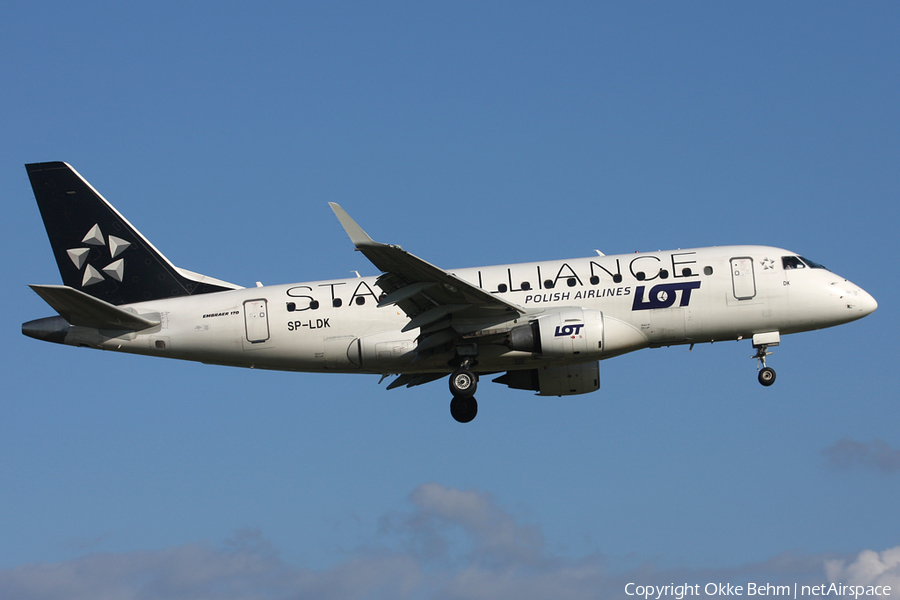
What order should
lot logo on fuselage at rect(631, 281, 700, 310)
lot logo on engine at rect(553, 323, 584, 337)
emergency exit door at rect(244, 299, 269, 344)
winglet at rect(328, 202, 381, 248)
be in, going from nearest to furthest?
winglet at rect(328, 202, 381, 248) → lot logo on engine at rect(553, 323, 584, 337) → lot logo on fuselage at rect(631, 281, 700, 310) → emergency exit door at rect(244, 299, 269, 344)

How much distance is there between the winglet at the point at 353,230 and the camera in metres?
27.9

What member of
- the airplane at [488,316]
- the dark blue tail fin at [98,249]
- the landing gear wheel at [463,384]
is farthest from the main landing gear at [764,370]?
the dark blue tail fin at [98,249]

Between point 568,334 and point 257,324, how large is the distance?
11032 mm

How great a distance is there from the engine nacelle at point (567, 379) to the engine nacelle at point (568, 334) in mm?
4029

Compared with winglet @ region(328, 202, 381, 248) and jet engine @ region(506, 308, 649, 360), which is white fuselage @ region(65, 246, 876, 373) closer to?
jet engine @ region(506, 308, 649, 360)

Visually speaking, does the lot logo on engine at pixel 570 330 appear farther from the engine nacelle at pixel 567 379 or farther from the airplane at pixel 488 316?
the engine nacelle at pixel 567 379

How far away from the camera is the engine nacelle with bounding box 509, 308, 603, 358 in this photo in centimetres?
3183

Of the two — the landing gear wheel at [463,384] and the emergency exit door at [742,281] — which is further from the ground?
the emergency exit door at [742,281]

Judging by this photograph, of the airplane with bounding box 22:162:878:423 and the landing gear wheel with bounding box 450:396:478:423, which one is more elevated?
the airplane with bounding box 22:162:878:423

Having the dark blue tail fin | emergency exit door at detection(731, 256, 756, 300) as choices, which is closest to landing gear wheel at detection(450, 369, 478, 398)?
the dark blue tail fin

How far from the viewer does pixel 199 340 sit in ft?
114

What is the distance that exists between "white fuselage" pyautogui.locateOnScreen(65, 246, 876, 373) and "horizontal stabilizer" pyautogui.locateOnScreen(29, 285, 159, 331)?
1.27 feet

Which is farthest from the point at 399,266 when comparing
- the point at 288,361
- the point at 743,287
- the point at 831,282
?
the point at 831,282

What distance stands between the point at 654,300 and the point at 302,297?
12.3 meters
